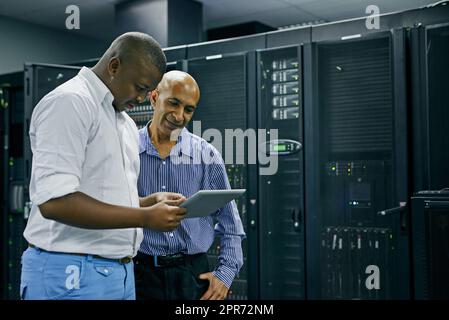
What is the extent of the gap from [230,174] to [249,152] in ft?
0.68

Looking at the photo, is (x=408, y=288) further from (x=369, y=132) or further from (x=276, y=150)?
(x=276, y=150)

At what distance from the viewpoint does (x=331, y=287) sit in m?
3.09

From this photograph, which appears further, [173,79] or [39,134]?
[173,79]

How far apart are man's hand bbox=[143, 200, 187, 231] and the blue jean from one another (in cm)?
17

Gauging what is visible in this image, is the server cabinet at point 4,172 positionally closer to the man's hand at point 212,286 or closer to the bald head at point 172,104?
the bald head at point 172,104

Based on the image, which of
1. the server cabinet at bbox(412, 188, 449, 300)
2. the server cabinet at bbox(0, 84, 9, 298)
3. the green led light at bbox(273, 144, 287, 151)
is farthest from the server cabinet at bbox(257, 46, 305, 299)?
the server cabinet at bbox(0, 84, 9, 298)

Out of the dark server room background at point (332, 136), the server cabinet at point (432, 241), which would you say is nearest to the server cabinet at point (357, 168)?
the dark server room background at point (332, 136)

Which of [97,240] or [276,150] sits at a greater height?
[276,150]

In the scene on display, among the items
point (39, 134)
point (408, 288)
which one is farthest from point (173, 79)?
point (408, 288)

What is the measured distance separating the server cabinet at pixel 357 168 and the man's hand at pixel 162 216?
1.81 meters

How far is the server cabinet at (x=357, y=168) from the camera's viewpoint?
287 cm

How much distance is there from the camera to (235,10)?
4.79 metres

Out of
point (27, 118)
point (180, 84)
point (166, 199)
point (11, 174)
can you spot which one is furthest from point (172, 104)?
point (11, 174)

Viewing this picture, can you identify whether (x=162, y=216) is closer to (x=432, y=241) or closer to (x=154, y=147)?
(x=154, y=147)
